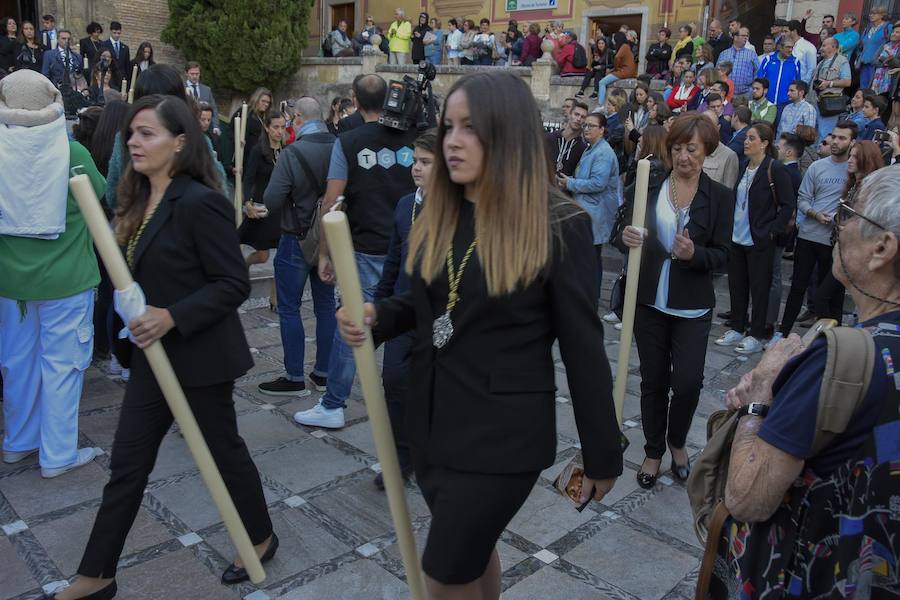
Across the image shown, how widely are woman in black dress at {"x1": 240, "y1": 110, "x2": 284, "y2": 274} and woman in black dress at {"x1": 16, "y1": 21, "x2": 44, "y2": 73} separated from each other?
33.8 feet

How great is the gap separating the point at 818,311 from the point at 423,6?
770 inches

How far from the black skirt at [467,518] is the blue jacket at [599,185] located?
545 centimetres

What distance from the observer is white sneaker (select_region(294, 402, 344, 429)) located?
4531mm

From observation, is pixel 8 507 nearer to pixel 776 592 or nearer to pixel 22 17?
pixel 776 592

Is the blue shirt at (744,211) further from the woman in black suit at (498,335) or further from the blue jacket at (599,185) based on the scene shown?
the woman in black suit at (498,335)

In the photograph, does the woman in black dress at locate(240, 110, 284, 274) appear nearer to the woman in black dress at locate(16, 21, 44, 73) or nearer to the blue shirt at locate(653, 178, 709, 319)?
the blue shirt at locate(653, 178, 709, 319)

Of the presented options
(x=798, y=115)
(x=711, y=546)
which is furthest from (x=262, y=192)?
(x=798, y=115)

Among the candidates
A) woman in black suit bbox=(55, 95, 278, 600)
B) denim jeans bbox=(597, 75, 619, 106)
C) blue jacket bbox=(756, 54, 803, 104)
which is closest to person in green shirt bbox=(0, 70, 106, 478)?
woman in black suit bbox=(55, 95, 278, 600)

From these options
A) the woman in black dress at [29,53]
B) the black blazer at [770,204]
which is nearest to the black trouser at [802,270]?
the black blazer at [770,204]

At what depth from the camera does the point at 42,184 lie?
361 centimetres

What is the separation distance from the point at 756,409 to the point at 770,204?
546 centimetres

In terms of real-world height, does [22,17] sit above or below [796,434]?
above

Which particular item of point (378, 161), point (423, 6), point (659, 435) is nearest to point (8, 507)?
point (378, 161)

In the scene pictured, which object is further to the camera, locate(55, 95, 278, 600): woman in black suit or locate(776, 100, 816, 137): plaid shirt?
locate(776, 100, 816, 137): plaid shirt
